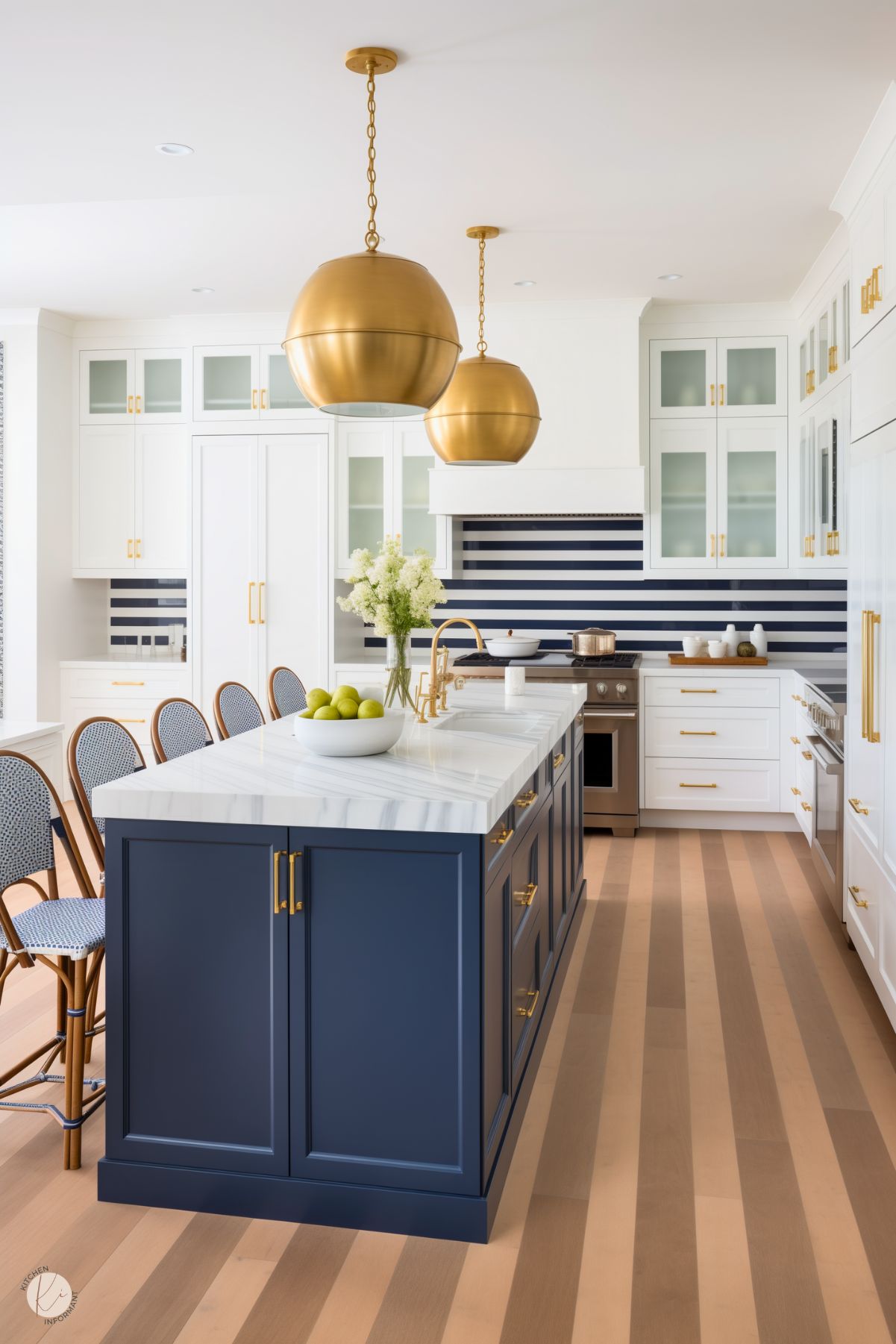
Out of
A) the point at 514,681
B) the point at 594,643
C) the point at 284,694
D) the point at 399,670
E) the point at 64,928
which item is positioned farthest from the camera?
the point at 594,643

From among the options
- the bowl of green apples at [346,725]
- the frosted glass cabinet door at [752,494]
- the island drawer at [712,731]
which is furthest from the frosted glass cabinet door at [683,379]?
the bowl of green apples at [346,725]

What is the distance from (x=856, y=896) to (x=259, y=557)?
142 inches

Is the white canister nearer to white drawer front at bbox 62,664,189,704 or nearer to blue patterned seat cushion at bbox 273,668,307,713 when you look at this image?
blue patterned seat cushion at bbox 273,668,307,713

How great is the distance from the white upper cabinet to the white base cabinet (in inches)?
17.3

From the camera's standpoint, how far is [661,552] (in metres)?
6.02

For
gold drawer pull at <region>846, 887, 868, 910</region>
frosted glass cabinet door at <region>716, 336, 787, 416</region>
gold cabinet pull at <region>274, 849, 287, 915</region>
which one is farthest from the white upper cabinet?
gold cabinet pull at <region>274, 849, 287, 915</region>

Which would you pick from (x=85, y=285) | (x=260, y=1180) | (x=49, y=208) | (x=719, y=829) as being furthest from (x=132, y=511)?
(x=260, y=1180)

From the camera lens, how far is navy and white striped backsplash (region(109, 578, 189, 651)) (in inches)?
266

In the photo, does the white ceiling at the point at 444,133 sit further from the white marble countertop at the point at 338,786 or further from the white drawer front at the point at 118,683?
the white drawer front at the point at 118,683

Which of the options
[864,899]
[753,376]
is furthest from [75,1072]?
[753,376]

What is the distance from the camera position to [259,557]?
6.09 m

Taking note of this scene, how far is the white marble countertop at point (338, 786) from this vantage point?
2.23 meters

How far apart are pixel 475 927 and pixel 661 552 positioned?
4089 millimetres

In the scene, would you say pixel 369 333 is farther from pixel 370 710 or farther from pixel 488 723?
pixel 488 723
